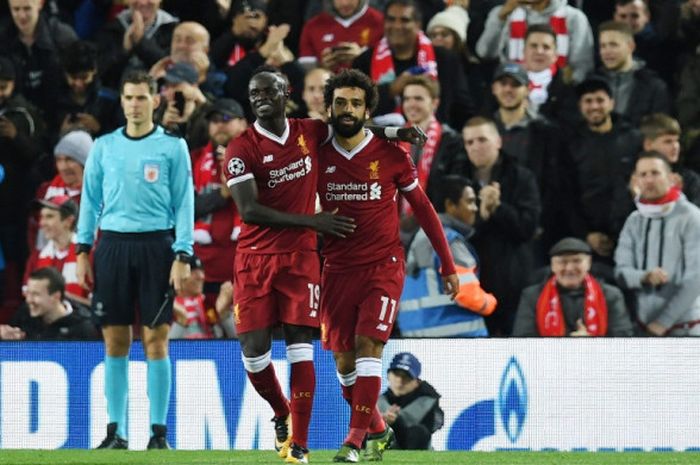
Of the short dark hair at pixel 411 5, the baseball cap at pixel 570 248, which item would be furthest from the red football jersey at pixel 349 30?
the baseball cap at pixel 570 248

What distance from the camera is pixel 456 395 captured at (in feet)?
38.3

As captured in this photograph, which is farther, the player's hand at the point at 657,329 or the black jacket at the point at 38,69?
the black jacket at the point at 38,69

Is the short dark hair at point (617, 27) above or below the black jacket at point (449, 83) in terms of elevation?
above

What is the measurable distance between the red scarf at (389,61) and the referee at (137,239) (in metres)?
3.64

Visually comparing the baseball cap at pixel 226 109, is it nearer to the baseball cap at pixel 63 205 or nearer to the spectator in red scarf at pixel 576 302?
the baseball cap at pixel 63 205

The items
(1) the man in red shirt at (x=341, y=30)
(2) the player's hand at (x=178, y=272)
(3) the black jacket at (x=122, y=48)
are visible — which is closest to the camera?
(2) the player's hand at (x=178, y=272)

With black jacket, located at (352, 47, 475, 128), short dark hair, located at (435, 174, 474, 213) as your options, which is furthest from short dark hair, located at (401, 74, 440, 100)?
short dark hair, located at (435, 174, 474, 213)

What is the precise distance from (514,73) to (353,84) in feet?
15.2

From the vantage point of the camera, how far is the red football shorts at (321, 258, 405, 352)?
951 cm

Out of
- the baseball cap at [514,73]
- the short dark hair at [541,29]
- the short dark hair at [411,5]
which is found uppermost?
the short dark hair at [411,5]

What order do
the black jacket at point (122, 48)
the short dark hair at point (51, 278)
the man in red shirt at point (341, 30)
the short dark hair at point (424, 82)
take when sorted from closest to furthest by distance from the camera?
the short dark hair at point (51, 278) → the short dark hair at point (424, 82) → the man in red shirt at point (341, 30) → the black jacket at point (122, 48)

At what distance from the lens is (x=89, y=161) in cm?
1116

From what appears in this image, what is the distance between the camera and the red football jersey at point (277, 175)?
933cm

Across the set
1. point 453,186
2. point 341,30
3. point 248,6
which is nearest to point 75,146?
point 248,6
